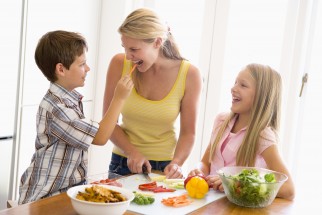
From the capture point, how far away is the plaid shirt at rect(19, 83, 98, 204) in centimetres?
165

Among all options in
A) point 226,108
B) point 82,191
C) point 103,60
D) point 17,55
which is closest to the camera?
point 82,191

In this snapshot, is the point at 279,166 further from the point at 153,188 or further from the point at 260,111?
the point at 153,188

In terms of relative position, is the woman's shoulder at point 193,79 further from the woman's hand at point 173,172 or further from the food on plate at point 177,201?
the food on plate at point 177,201

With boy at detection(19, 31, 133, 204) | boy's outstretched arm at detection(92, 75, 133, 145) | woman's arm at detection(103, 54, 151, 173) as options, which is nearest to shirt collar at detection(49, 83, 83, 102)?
boy at detection(19, 31, 133, 204)

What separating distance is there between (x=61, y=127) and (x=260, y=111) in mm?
800

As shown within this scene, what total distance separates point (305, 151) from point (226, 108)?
0.56 meters

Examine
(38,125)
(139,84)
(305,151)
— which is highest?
(139,84)

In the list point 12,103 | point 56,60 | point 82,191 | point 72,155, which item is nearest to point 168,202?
point 82,191

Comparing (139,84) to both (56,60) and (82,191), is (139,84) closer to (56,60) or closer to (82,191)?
(56,60)

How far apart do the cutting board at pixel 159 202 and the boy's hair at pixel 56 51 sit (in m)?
0.49

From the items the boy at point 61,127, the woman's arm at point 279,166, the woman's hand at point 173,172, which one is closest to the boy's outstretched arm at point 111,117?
the boy at point 61,127

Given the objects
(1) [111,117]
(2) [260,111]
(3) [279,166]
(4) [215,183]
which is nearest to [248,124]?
(2) [260,111]

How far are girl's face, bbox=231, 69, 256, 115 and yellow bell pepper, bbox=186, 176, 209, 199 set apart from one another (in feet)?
1.60

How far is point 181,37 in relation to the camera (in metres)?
3.21
